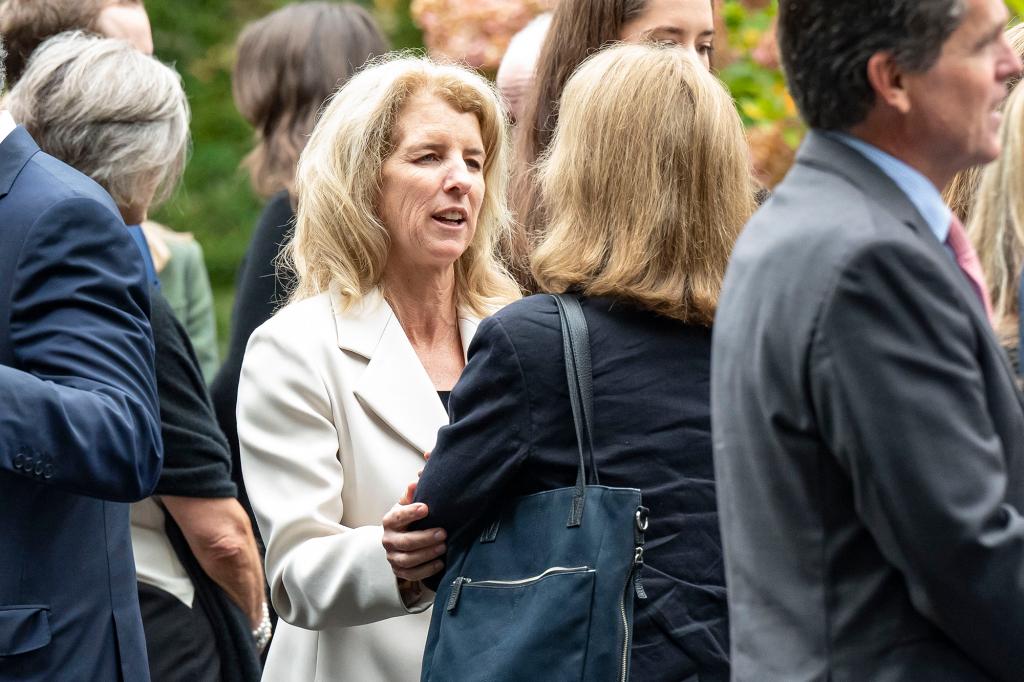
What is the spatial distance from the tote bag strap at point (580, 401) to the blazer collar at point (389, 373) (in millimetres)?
710

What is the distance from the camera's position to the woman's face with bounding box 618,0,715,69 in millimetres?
3807

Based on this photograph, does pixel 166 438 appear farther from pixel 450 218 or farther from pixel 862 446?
pixel 862 446

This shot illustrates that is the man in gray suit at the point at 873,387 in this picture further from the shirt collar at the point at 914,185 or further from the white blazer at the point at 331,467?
the white blazer at the point at 331,467

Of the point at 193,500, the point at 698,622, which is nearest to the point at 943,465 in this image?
the point at 698,622

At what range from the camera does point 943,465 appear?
5.89 ft

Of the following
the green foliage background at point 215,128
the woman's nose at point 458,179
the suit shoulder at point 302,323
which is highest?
the woman's nose at point 458,179

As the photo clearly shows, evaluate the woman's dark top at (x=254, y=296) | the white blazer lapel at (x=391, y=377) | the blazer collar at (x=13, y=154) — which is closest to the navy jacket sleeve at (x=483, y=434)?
the white blazer lapel at (x=391, y=377)

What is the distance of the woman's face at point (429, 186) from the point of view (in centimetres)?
335

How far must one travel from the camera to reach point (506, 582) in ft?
8.30

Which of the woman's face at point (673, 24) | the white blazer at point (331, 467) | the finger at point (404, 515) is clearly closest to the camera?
the finger at point (404, 515)

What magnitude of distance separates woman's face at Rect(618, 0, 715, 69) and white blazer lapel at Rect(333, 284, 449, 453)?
1.03 metres

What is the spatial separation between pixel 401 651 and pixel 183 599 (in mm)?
847

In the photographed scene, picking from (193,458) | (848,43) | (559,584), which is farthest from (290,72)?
(848,43)

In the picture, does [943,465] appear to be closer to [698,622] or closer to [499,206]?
[698,622]
